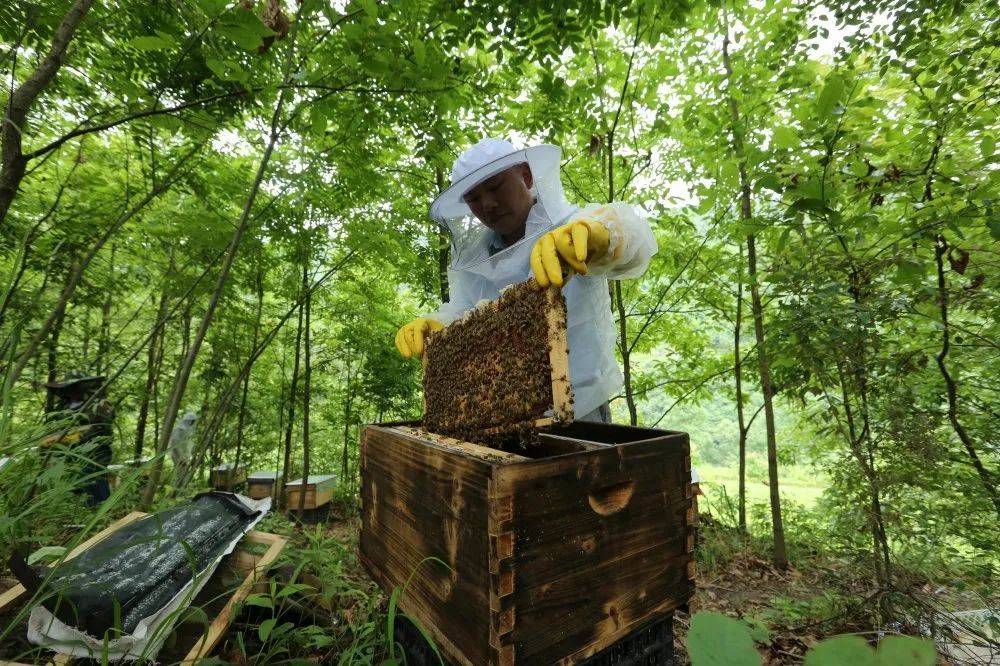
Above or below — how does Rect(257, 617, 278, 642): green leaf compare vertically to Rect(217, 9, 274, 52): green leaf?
below

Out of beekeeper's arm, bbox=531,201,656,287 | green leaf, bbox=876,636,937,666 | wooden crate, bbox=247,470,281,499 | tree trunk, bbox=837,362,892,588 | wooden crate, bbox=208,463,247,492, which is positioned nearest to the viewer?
green leaf, bbox=876,636,937,666

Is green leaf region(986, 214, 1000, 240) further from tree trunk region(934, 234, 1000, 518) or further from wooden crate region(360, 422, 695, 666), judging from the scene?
wooden crate region(360, 422, 695, 666)

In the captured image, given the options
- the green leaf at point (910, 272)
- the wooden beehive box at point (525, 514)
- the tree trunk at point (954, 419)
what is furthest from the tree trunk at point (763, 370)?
the wooden beehive box at point (525, 514)

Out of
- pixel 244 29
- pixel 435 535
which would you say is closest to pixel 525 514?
pixel 435 535

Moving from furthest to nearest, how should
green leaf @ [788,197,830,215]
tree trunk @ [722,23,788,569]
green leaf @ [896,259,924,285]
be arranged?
1. tree trunk @ [722,23,788,569]
2. green leaf @ [896,259,924,285]
3. green leaf @ [788,197,830,215]

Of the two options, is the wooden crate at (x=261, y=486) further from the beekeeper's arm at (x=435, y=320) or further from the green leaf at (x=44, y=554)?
the beekeeper's arm at (x=435, y=320)

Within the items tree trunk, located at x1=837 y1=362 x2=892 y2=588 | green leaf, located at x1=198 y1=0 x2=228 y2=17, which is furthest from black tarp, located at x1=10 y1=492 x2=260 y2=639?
tree trunk, located at x1=837 y1=362 x2=892 y2=588

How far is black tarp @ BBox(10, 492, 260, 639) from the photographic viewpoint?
1409mm

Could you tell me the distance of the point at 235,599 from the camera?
1870mm

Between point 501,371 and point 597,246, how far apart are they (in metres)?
0.63

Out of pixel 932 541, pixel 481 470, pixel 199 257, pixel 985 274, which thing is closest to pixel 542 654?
pixel 481 470

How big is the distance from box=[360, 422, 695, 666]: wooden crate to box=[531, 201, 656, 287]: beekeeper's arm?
0.65 metres

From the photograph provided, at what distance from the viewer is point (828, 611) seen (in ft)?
7.89

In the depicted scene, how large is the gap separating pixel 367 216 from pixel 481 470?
4.27 m
